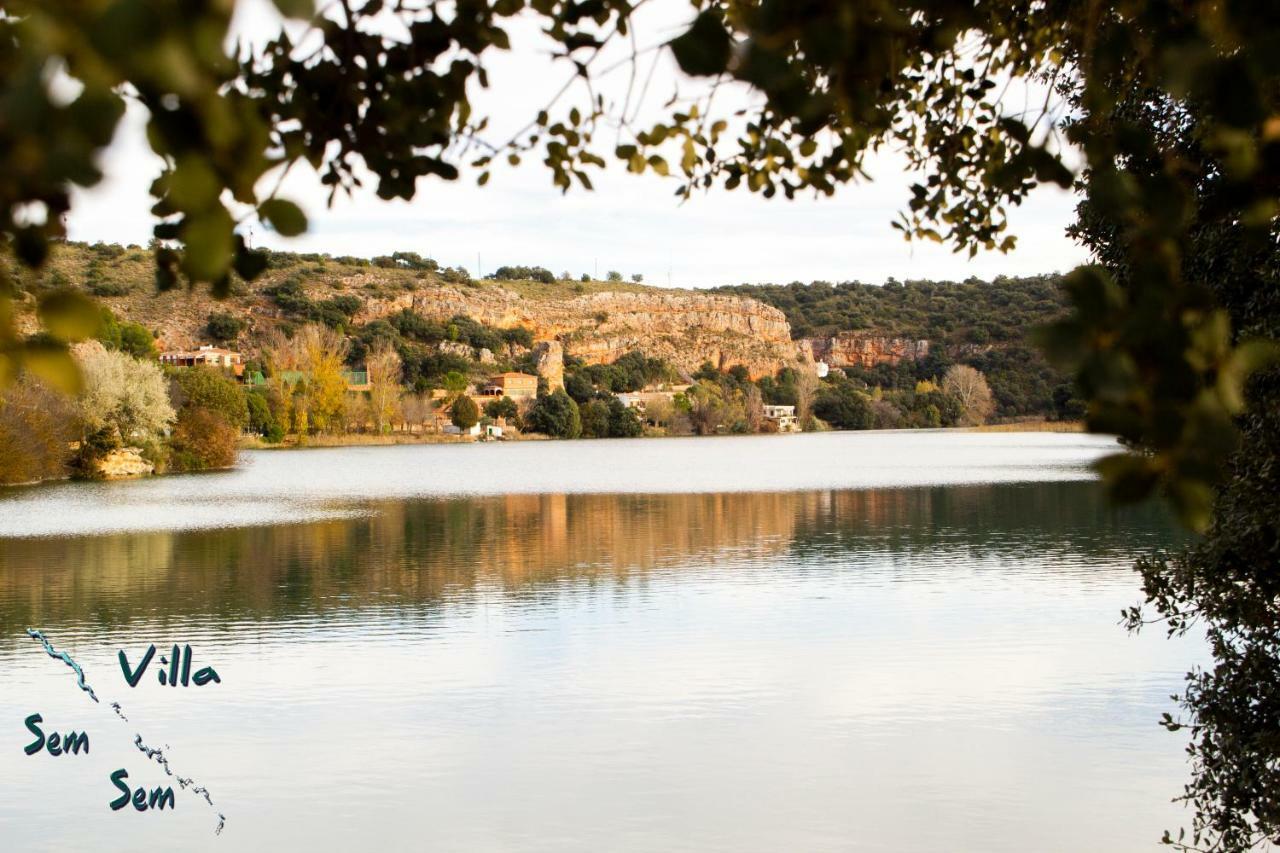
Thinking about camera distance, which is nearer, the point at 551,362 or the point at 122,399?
the point at 122,399

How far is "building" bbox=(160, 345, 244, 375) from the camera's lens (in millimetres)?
66400

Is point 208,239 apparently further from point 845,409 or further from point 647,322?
point 647,322

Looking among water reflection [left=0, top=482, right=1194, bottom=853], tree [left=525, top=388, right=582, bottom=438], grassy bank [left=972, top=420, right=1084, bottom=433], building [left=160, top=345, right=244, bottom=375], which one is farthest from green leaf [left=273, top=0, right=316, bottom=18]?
grassy bank [left=972, top=420, right=1084, bottom=433]

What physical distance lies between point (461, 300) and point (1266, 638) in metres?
96.0

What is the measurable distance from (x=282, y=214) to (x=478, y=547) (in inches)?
720

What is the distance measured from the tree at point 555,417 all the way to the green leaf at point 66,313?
7661 centimetres

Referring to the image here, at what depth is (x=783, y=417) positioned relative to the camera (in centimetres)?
9319

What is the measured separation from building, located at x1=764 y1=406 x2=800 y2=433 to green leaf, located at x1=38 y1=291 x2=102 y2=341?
293 ft

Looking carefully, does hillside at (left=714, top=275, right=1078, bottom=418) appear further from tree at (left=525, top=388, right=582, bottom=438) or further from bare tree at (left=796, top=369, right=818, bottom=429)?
tree at (left=525, top=388, right=582, bottom=438)

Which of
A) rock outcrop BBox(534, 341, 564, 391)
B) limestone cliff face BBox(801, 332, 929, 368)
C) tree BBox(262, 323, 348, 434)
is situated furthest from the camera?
limestone cliff face BBox(801, 332, 929, 368)

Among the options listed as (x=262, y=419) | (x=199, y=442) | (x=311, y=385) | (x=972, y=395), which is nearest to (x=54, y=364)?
(x=199, y=442)

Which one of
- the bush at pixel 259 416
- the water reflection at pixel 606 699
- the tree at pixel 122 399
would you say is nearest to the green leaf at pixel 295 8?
the water reflection at pixel 606 699

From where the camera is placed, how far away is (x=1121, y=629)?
12.2 meters

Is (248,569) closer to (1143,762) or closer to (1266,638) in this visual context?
(1143,762)
